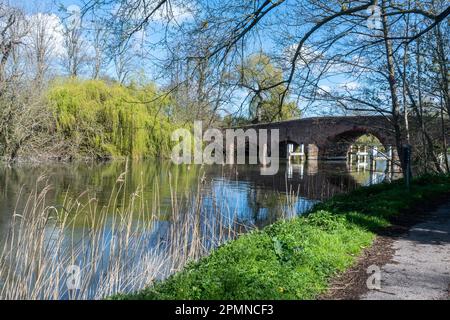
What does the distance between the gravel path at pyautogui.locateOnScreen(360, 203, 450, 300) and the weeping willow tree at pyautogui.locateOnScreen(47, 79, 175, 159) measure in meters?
22.2

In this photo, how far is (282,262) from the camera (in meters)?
4.21

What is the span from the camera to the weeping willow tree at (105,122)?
27484 millimetres

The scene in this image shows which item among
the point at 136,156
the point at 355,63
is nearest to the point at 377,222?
the point at 355,63

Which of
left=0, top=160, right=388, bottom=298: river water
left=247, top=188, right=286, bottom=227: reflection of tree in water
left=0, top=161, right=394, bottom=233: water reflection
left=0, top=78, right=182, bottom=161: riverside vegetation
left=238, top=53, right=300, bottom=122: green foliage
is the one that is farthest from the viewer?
left=0, top=78, right=182, bottom=161: riverside vegetation

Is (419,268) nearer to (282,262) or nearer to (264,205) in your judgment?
(282,262)

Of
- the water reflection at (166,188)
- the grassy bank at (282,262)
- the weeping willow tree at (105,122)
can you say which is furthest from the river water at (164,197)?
the weeping willow tree at (105,122)

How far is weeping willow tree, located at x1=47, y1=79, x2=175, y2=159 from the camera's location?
27.5 meters

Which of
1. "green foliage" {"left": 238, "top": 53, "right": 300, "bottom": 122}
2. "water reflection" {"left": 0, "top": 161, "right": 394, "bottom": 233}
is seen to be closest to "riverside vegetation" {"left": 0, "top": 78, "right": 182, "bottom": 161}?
"water reflection" {"left": 0, "top": 161, "right": 394, "bottom": 233}

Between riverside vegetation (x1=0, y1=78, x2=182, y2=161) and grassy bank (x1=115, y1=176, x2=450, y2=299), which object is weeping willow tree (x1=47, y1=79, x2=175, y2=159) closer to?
riverside vegetation (x1=0, y1=78, x2=182, y2=161)

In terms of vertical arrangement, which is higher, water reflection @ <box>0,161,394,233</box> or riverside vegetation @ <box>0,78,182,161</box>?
riverside vegetation @ <box>0,78,182,161</box>

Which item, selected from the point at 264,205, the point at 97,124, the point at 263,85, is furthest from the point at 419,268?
the point at 97,124

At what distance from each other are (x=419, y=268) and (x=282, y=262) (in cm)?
126
